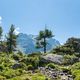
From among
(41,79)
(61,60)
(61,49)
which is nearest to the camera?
(41,79)

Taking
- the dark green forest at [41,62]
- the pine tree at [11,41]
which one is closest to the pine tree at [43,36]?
the dark green forest at [41,62]

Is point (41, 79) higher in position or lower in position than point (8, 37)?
lower

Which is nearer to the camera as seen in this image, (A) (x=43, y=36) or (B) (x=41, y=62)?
(B) (x=41, y=62)

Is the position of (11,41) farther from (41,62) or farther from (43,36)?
(41,62)

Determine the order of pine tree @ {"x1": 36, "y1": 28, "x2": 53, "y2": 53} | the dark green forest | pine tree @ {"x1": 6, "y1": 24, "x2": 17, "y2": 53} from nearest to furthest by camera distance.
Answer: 1. the dark green forest
2. pine tree @ {"x1": 6, "y1": 24, "x2": 17, "y2": 53}
3. pine tree @ {"x1": 36, "y1": 28, "x2": 53, "y2": 53}

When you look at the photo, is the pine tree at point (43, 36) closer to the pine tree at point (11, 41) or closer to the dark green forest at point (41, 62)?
the dark green forest at point (41, 62)

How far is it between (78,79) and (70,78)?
10.1 ft

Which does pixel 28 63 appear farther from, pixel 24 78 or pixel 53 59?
pixel 24 78

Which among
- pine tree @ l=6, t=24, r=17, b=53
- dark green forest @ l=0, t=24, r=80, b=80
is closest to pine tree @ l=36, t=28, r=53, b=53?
dark green forest @ l=0, t=24, r=80, b=80

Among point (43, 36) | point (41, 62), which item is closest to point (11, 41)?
point (43, 36)

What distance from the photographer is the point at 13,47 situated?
8919cm

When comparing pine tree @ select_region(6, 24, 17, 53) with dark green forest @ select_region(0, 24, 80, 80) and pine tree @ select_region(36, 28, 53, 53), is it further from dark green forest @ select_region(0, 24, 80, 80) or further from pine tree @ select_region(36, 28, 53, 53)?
pine tree @ select_region(36, 28, 53, 53)

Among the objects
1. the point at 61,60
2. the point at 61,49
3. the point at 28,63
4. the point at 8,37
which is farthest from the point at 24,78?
the point at 8,37

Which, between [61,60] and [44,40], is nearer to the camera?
[61,60]
